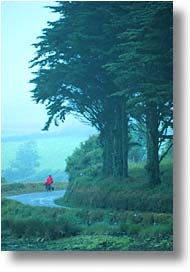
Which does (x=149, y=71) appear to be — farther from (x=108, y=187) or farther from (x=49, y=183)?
(x=49, y=183)

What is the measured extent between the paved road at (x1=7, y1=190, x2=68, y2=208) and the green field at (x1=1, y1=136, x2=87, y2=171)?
18cm

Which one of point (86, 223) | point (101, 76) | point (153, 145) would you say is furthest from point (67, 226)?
point (101, 76)

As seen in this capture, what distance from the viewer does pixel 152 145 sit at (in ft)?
13.0

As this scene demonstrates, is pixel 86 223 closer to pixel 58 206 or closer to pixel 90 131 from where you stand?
pixel 58 206

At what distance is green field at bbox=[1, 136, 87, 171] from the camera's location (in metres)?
3.96

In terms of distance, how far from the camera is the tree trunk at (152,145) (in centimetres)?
395

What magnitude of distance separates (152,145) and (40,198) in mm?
851

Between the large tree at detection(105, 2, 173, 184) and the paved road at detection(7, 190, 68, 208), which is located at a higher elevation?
the large tree at detection(105, 2, 173, 184)

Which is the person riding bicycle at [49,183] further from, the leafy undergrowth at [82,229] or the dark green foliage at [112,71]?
the dark green foliage at [112,71]

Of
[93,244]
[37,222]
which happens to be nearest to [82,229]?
[93,244]

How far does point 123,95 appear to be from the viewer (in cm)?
399

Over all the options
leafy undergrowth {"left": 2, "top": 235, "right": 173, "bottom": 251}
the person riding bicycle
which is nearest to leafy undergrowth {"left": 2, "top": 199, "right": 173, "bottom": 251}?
leafy undergrowth {"left": 2, "top": 235, "right": 173, "bottom": 251}

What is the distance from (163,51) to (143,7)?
33 centimetres

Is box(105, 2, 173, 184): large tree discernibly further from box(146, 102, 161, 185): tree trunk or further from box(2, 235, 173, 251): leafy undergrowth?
box(2, 235, 173, 251): leafy undergrowth
